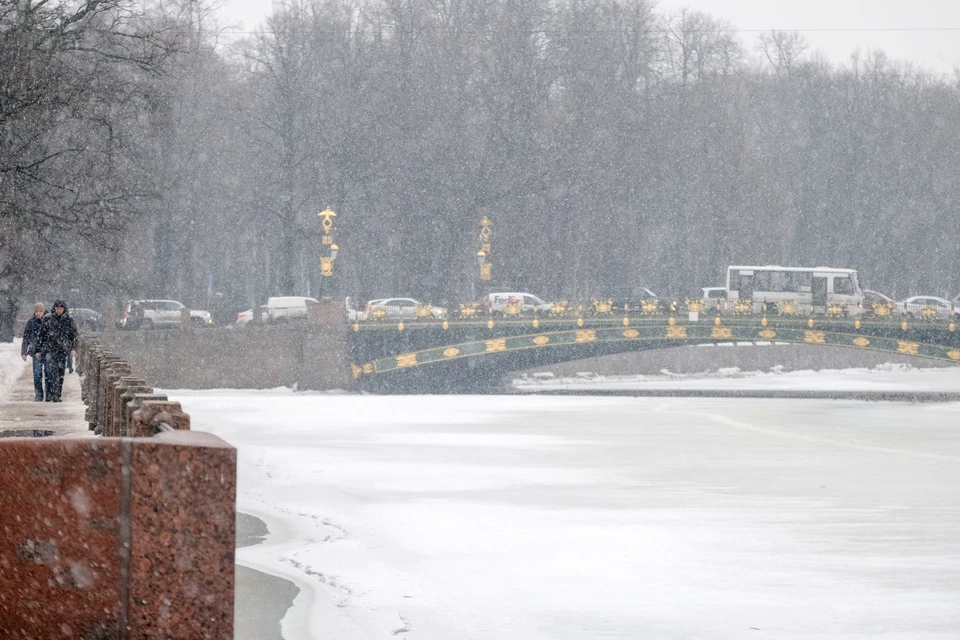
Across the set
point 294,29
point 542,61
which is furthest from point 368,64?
point 542,61

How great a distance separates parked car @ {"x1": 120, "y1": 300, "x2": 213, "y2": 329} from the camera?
52.1 metres

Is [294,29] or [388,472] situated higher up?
[294,29]

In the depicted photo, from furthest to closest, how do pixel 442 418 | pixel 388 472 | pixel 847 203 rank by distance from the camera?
pixel 847 203
pixel 442 418
pixel 388 472

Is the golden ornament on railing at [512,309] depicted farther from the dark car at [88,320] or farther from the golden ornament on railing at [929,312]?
the golden ornament on railing at [929,312]

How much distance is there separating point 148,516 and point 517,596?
595cm

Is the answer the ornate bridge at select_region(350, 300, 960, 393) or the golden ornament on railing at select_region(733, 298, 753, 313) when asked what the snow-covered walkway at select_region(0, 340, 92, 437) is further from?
the golden ornament on railing at select_region(733, 298, 753, 313)

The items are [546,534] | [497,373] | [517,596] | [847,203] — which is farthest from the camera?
[847,203]

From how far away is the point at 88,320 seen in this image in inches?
2012

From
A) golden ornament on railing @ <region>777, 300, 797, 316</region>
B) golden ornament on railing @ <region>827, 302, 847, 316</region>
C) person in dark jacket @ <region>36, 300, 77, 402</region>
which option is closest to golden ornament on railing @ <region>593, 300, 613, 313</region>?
golden ornament on railing @ <region>777, 300, 797, 316</region>

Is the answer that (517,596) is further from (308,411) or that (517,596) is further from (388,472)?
(308,411)

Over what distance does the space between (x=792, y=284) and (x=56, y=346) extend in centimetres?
4634

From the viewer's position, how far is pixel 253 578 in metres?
11.6

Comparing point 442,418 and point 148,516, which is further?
point 442,418

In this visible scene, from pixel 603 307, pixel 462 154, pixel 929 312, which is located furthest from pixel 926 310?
pixel 462 154
